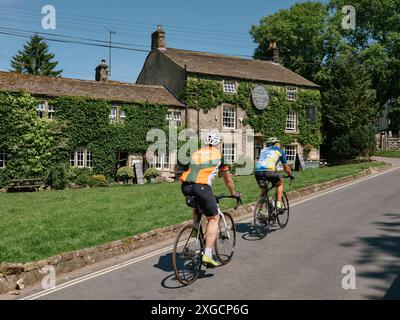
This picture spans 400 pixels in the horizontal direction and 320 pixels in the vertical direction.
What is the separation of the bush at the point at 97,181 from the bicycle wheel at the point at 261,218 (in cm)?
1821

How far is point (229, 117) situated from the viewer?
111 feet

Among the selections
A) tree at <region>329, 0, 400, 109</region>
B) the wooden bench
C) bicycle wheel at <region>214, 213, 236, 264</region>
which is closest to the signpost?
the wooden bench

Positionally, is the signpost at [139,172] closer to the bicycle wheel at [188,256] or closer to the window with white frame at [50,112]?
the window with white frame at [50,112]

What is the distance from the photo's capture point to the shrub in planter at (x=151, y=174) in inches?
1124

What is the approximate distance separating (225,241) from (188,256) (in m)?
1.25

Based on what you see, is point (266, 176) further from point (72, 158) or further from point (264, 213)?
point (72, 158)

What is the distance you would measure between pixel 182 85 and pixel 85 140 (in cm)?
893

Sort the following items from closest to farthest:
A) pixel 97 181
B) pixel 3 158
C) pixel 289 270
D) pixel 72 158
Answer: pixel 289 270
pixel 3 158
pixel 97 181
pixel 72 158

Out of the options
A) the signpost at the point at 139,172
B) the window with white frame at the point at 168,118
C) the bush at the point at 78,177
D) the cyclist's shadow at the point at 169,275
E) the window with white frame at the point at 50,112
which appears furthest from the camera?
the window with white frame at the point at 168,118

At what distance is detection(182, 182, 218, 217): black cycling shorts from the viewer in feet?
21.1

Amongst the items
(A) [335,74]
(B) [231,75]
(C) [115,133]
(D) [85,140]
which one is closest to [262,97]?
(B) [231,75]

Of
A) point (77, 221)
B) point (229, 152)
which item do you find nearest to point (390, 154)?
point (229, 152)

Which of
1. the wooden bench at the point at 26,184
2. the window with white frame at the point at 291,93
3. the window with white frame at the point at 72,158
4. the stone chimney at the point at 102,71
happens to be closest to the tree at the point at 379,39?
the window with white frame at the point at 291,93
